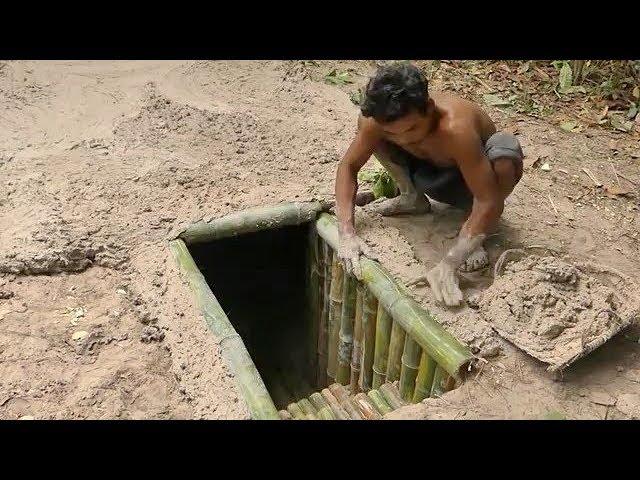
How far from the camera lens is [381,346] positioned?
3.35 m

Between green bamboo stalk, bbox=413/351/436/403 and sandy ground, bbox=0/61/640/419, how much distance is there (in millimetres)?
201

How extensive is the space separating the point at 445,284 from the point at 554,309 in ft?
1.76

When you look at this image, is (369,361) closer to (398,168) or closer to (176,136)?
(398,168)

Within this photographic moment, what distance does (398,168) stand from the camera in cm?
359

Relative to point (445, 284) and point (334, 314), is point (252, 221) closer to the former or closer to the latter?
point (334, 314)

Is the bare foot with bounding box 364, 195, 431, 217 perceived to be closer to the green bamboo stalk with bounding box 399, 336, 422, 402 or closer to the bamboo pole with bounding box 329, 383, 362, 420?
the green bamboo stalk with bounding box 399, 336, 422, 402

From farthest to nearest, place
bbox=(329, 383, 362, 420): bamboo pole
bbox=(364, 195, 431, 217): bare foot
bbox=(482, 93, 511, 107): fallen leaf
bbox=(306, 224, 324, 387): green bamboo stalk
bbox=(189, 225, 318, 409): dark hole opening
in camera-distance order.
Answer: bbox=(482, 93, 511, 107): fallen leaf < bbox=(189, 225, 318, 409): dark hole opening < bbox=(306, 224, 324, 387): green bamboo stalk < bbox=(364, 195, 431, 217): bare foot < bbox=(329, 383, 362, 420): bamboo pole

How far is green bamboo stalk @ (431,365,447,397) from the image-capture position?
113 inches

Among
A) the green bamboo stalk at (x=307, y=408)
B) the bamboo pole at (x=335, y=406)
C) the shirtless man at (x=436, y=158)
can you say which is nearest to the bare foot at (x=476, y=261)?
the shirtless man at (x=436, y=158)

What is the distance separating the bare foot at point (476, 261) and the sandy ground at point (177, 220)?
2.8 inches

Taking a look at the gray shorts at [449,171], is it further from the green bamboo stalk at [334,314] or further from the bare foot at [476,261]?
the green bamboo stalk at [334,314]

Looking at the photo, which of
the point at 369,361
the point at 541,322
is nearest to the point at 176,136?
the point at 369,361

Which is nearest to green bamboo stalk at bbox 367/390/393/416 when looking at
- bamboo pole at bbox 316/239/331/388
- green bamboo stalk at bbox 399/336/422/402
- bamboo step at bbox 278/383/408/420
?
bamboo step at bbox 278/383/408/420

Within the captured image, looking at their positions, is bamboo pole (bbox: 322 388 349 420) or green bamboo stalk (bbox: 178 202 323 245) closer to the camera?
bamboo pole (bbox: 322 388 349 420)
